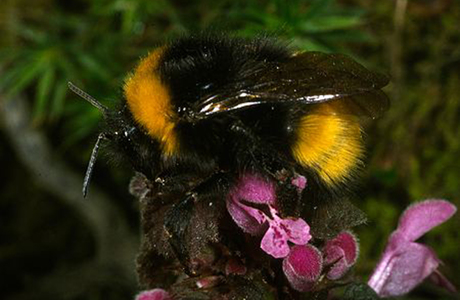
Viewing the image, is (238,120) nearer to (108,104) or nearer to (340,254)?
(340,254)

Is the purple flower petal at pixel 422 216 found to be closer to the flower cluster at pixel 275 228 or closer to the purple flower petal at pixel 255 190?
the flower cluster at pixel 275 228

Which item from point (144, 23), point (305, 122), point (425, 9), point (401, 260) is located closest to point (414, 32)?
point (425, 9)

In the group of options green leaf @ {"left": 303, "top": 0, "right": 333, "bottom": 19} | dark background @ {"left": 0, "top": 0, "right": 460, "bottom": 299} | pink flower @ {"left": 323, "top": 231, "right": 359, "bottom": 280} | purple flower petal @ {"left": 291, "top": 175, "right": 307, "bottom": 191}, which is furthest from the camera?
dark background @ {"left": 0, "top": 0, "right": 460, "bottom": 299}

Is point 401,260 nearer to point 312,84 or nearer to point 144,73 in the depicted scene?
point 312,84

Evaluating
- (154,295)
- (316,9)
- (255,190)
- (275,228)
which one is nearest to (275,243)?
(275,228)

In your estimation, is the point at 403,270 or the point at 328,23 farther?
the point at 328,23

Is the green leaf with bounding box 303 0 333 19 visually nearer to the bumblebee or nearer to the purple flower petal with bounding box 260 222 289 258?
the bumblebee

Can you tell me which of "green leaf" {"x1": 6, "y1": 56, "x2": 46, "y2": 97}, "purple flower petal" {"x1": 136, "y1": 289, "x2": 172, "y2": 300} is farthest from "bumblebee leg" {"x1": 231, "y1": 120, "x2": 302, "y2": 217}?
"green leaf" {"x1": 6, "y1": 56, "x2": 46, "y2": 97}
